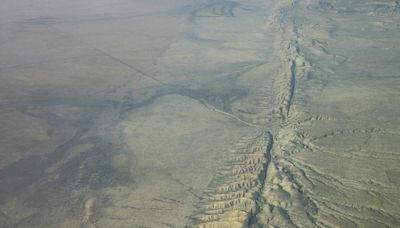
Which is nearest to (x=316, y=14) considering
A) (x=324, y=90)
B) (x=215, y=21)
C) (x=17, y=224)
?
(x=215, y=21)

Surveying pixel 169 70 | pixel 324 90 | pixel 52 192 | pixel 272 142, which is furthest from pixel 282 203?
pixel 169 70

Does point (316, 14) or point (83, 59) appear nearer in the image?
point (83, 59)

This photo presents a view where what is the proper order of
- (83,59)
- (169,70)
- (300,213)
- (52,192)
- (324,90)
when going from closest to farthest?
(300,213)
(52,192)
(324,90)
(169,70)
(83,59)

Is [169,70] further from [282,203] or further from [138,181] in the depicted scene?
[282,203]

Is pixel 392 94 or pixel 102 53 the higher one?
pixel 392 94

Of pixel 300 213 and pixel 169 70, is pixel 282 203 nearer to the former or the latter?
pixel 300 213

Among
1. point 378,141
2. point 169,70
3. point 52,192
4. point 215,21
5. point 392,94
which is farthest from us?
point 215,21
